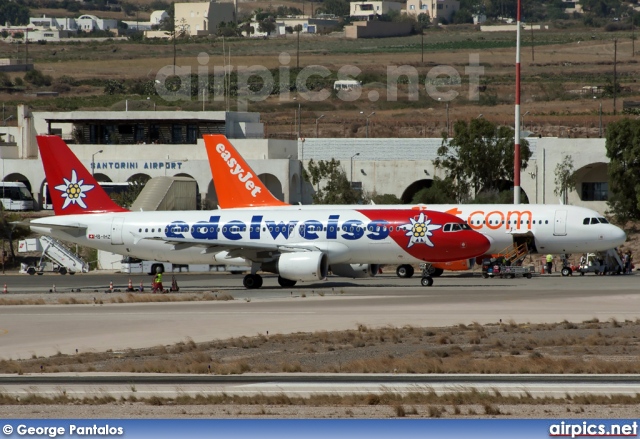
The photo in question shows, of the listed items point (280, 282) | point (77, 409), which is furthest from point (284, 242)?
point (77, 409)

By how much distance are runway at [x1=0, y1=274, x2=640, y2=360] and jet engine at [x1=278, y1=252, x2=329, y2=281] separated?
81 cm

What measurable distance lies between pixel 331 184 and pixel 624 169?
23743 mm

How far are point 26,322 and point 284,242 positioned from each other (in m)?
18.1

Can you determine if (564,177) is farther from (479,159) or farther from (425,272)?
(425,272)

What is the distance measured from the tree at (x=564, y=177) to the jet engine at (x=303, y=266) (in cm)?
3970

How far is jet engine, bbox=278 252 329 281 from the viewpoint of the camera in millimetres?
51594

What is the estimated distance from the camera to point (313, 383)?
78.9 feet

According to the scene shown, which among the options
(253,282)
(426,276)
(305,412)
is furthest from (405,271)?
(305,412)

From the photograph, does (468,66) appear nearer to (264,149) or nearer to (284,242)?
(264,149)

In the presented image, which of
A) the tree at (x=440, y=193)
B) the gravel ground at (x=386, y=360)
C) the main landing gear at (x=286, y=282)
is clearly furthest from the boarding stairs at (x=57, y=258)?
the gravel ground at (x=386, y=360)

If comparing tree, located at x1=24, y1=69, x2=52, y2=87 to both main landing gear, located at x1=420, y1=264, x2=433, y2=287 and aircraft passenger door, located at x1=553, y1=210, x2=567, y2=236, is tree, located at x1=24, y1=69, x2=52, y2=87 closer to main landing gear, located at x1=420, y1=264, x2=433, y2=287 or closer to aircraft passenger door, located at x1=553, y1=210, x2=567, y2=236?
aircraft passenger door, located at x1=553, y1=210, x2=567, y2=236

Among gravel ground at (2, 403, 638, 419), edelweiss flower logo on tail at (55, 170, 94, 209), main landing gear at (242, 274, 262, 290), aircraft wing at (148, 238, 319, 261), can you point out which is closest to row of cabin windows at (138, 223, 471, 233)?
aircraft wing at (148, 238, 319, 261)

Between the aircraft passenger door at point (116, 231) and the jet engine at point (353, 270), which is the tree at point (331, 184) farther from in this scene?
the aircraft passenger door at point (116, 231)

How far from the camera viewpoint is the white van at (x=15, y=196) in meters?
94.9
